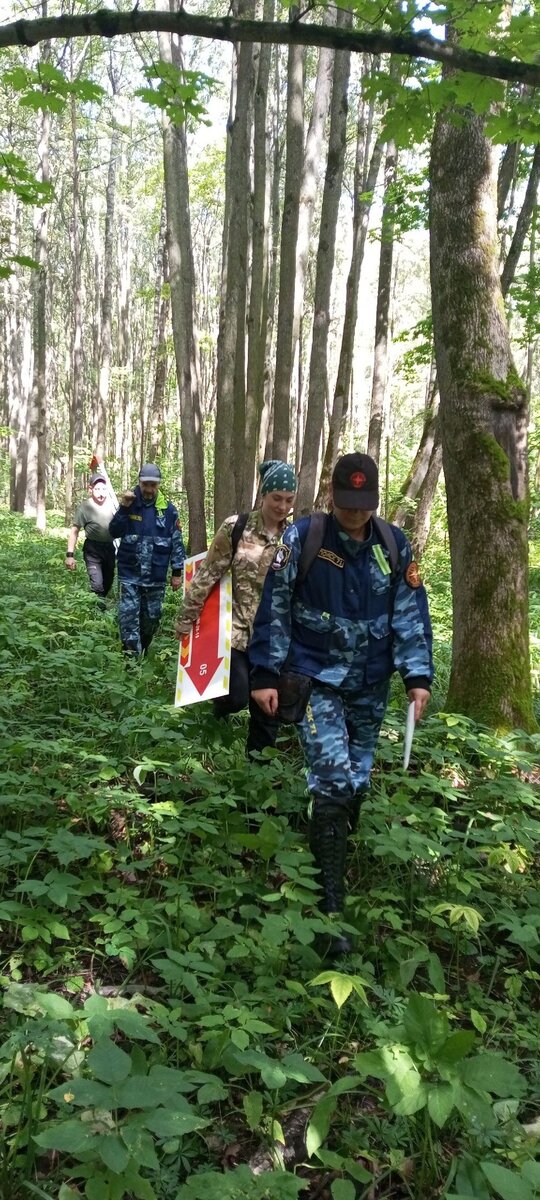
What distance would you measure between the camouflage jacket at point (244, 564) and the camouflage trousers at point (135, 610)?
2290 mm

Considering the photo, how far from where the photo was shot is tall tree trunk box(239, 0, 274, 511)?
9469 millimetres

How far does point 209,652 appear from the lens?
4496 mm

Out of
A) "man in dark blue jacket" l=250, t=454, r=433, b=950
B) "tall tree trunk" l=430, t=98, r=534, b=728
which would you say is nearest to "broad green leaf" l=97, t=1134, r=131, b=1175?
"man in dark blue jacket" l=250, t=454, r=433, b=950

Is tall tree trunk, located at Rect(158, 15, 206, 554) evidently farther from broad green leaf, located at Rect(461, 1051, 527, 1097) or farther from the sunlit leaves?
broad green leaf, located at Rect(461, 1051, 527, 1097)

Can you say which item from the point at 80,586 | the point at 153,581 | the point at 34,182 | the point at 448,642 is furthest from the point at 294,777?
the point at 80,586

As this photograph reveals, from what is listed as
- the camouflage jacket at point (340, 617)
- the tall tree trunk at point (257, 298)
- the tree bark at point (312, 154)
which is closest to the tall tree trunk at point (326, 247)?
the tree bark at point (312, 154)

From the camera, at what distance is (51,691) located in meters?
5.34

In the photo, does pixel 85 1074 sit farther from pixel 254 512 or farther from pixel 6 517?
pixel 6 517

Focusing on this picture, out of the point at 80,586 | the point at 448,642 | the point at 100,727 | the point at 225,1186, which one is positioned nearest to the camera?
the point at 225,1186

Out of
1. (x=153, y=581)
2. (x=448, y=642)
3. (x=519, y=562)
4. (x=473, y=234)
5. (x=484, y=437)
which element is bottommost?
(x=448, y=642)

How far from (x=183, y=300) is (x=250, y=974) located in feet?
23.7

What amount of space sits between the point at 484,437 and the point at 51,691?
10.6ft

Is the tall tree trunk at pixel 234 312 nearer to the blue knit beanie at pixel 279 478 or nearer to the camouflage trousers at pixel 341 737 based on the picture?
the blue knit beanie at pixel 279 478

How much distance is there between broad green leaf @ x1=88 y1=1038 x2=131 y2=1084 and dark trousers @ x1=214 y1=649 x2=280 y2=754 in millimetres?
2575
